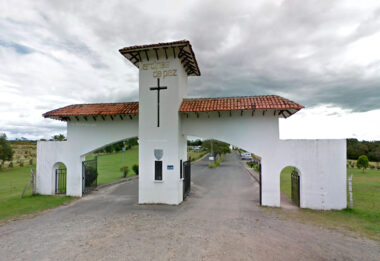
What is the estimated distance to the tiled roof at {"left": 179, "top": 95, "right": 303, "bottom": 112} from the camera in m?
9.56

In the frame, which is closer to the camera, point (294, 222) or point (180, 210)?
point (294, 222)

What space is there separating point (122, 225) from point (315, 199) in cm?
828

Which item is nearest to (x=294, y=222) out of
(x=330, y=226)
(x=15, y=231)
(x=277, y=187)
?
(x=330, y=226)

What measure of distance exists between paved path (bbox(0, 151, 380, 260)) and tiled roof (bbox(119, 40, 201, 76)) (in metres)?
7.28

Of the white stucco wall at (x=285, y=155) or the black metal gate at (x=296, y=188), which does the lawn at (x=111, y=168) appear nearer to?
the white stucco wall at (x=285, y=155)

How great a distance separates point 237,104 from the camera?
33.3 ft

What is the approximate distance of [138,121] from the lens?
11500 mm

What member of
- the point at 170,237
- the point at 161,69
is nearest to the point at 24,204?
the point at 170,237

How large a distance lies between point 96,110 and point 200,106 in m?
5.59

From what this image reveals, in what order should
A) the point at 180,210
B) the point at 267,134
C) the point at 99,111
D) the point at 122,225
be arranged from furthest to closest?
the point at 99,111 → the point at 267,134 → the point at 180,210 → the point at 122,225

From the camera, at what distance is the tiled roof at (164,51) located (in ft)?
32.8

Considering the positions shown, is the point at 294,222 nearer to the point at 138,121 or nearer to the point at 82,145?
the point at 138,121

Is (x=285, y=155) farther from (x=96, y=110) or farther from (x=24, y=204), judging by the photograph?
(x=24, y=204)

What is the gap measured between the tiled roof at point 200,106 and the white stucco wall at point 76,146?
618 millimetres
